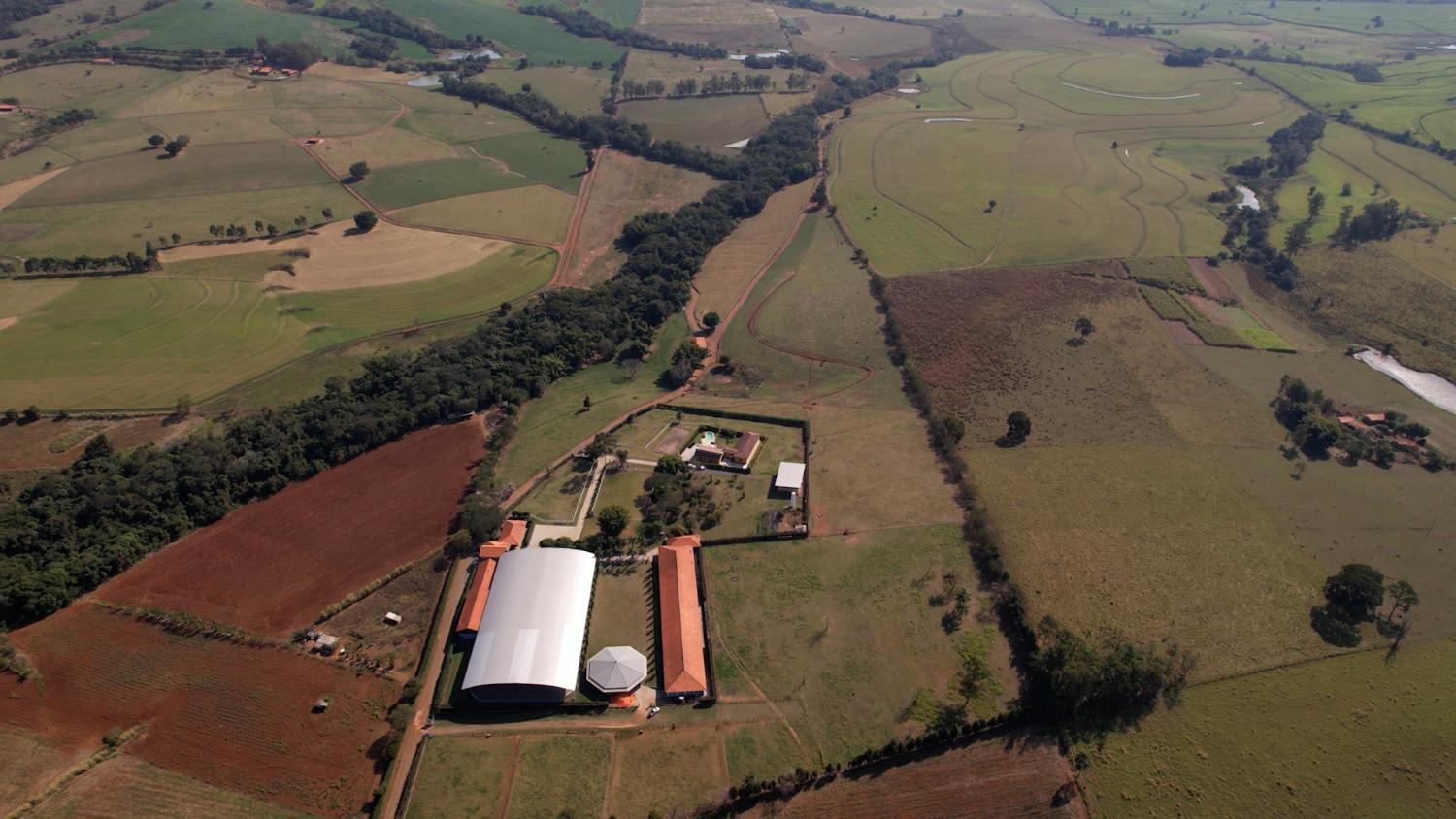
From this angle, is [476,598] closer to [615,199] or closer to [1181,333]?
[1181,333]

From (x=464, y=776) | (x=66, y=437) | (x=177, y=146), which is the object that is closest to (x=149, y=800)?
(x=464, y=776)

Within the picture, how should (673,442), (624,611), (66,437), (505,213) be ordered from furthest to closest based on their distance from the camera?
(505,213) → (673,442) → (66,437) → (624,611)

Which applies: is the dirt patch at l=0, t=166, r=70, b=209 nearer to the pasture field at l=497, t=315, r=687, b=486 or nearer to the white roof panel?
the pasture field at l=497, t=315, r=687, b=486

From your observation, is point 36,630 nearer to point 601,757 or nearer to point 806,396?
point 601,757

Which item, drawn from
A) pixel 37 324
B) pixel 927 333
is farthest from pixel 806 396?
pixel 37 324

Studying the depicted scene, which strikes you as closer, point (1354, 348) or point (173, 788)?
point (173, 788)

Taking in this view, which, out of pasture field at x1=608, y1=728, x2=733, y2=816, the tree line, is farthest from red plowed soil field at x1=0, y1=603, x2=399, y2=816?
pasture field at x1=608, y1=728, x2=733, y2=816

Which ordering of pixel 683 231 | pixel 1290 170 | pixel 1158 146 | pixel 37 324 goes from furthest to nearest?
pixel 1158 146
pixel 1290 170
pixel 683 231
pixel 37 324
